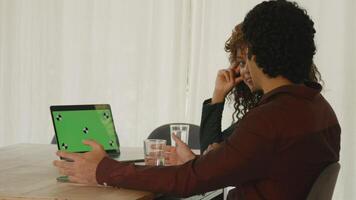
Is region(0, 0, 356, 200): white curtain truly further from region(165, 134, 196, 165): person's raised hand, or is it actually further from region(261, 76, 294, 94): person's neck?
region(261, 76, 294, 94): person's neck

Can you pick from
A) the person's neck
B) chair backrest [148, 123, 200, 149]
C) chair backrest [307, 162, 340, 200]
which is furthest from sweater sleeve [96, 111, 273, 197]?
chair backrest [148, 123, 200, 149]

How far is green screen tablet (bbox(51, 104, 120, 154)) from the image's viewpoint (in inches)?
76.7

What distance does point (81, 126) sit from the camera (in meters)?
2.01

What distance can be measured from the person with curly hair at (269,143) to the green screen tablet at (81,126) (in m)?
0.34

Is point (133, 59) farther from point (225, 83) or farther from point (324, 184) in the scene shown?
point (324, 184)

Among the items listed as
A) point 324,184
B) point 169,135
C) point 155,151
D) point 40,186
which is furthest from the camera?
point 169,135

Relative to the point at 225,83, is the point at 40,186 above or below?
below

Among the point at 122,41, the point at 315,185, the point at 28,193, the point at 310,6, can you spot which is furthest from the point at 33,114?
the point at 315,185

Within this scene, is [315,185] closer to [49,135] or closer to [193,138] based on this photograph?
[193,138]

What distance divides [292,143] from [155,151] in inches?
22.6

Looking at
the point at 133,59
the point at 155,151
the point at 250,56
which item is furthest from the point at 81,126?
the point at 133,59

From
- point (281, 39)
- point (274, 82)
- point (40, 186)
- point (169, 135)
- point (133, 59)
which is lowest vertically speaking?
point (169, 135)

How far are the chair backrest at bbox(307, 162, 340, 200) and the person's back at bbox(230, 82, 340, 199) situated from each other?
0.22ft

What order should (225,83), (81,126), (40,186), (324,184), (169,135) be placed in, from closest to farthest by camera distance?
1. (324,184)
2. (40,186)
3. (81,126)
4. (225,83)
5. (169,135)
